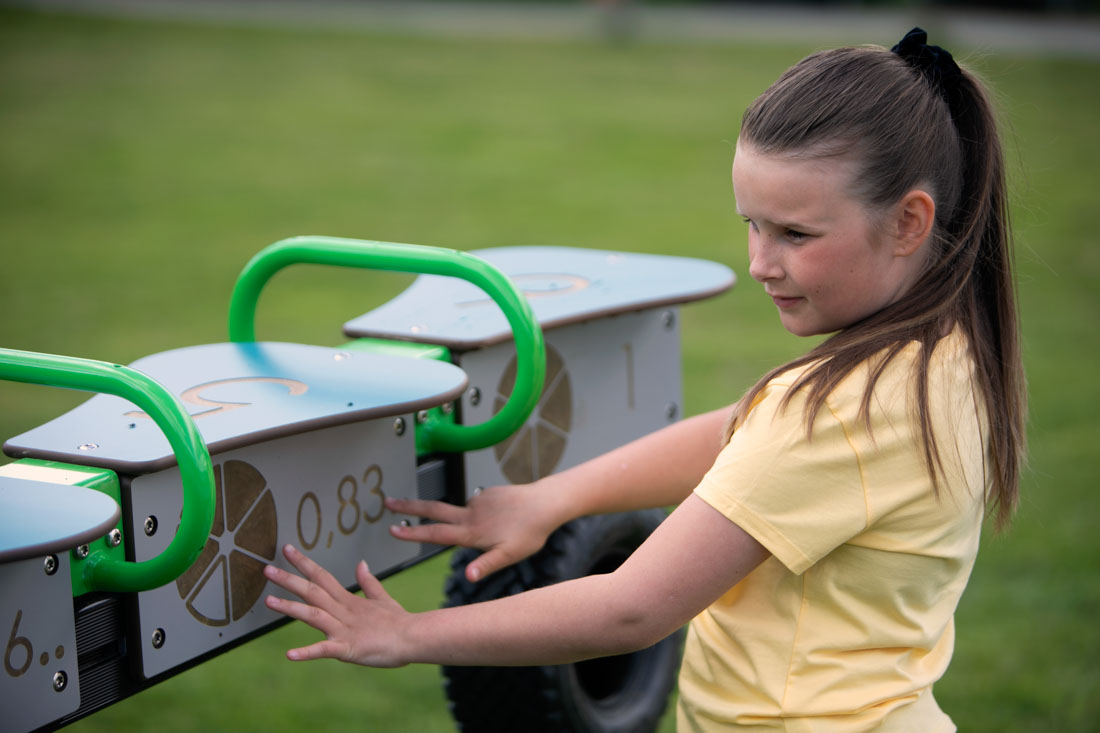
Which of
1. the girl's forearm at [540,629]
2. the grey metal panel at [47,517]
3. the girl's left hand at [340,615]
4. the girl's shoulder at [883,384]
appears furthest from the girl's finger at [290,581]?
the girl's shoulder at [883,384]

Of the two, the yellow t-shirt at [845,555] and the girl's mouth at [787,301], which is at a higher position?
the girl's mouth at [787,301]

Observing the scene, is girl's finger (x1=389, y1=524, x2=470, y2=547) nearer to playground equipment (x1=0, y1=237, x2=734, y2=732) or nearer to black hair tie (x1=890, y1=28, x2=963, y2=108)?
playground equipment (x1=0, y1=237, x2=734, y2=732)

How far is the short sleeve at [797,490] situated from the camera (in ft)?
3.64

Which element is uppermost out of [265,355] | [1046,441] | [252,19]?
[252,19]

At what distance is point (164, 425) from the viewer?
1.10m

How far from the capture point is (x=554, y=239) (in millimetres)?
6512

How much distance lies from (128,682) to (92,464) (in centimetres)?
22

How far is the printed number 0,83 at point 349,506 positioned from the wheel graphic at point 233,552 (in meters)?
0.05

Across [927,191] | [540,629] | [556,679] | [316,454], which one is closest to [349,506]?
[316,454]

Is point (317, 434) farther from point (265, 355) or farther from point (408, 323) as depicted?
point (408, 323)

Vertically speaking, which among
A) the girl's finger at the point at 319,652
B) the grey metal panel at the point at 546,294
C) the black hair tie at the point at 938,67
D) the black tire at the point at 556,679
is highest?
the black hair tie at the point at 938,67

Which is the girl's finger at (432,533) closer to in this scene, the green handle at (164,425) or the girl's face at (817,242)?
the green handle at (164,425)

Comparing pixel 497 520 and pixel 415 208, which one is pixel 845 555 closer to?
pixel 497 520

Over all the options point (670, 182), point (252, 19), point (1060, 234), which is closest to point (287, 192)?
A: point (670, 182)
